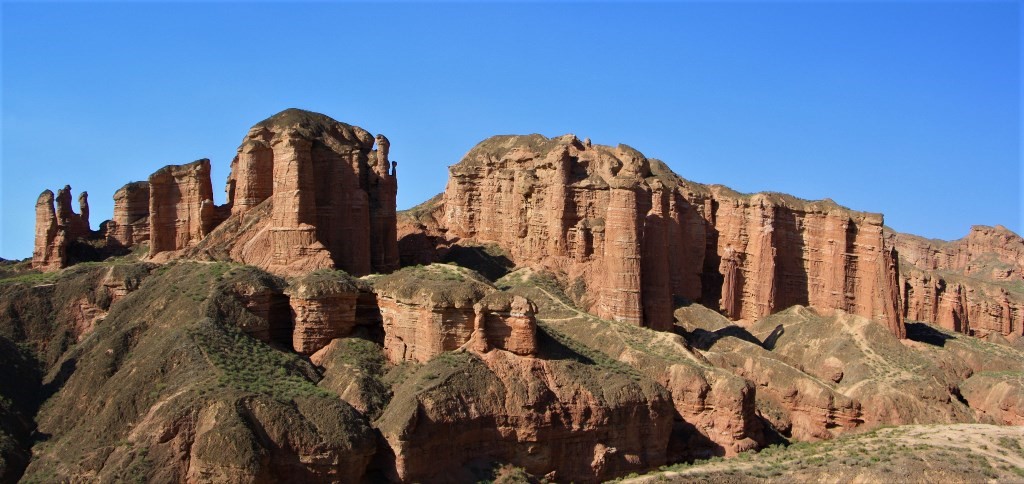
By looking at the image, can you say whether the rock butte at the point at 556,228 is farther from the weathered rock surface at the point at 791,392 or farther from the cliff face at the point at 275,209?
the weathered rock surface at the point at 791,392

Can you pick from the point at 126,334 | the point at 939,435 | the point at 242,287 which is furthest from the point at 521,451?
the point at 939,435

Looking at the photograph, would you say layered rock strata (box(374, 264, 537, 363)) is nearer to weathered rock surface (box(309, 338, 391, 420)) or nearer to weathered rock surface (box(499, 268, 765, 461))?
weathered rock surface (box(309, 338, 391, 420))

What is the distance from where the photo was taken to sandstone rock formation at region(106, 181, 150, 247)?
227 feet

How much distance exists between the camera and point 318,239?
60000mm

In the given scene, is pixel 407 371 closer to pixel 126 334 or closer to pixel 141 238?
pixel 126 334

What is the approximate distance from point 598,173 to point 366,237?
19.6 metres

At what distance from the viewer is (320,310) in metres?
Answer: 51.9

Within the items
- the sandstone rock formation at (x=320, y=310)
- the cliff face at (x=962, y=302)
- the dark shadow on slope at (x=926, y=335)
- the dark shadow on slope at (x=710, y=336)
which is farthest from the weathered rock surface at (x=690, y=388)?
the cliff face at (x=962, y=302)

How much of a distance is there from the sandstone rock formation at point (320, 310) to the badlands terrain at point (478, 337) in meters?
0.12

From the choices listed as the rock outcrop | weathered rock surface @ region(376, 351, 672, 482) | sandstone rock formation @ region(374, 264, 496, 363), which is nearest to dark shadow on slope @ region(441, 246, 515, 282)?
the rock outcrop

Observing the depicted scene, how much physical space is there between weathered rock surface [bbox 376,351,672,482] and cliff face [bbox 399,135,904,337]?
17906 mm

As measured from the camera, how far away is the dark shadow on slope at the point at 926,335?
79.0 meters

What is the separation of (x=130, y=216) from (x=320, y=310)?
24188mm

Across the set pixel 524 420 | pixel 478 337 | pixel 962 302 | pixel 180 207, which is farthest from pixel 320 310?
pixel 962 302
